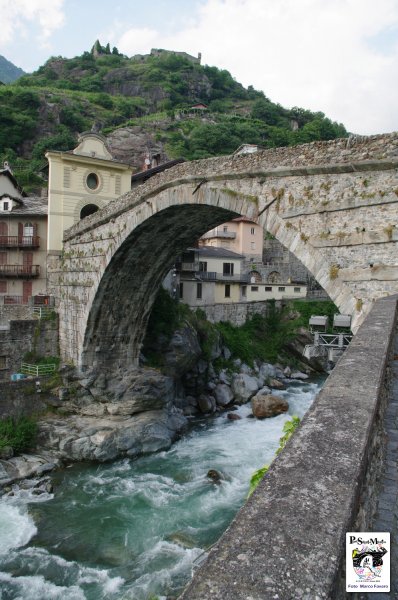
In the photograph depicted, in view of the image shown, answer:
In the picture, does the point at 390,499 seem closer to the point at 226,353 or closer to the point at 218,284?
the point at 226,353

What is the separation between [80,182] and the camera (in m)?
18.0

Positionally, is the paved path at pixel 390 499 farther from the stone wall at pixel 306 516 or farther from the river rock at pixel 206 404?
the river rock at pixel 206 404

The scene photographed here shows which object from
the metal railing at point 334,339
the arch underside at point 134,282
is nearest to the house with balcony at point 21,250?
the arch underside at point 134,282

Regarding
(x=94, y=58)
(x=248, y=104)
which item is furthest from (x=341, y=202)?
(x=94, y=58)

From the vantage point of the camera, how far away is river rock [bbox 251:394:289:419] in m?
18.2

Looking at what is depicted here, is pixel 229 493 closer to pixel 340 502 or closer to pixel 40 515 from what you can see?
pixel 40 515

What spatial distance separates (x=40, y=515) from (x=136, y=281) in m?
8.23

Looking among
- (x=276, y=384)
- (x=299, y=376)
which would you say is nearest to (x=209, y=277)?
(x=276, y=384)

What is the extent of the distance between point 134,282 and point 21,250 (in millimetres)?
5468

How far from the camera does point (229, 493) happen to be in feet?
39.6

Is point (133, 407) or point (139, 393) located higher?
point (139, 393)

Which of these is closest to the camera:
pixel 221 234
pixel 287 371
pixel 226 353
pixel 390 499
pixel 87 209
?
pixel 390 499

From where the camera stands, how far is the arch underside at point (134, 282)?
1330 cm

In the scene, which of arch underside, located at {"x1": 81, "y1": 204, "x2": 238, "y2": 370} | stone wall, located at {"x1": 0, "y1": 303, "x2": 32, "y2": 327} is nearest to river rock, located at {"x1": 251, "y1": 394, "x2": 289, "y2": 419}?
arch underside, located at {"x1": 81, "y1": 204, "x2": 238, "y2": 370}
